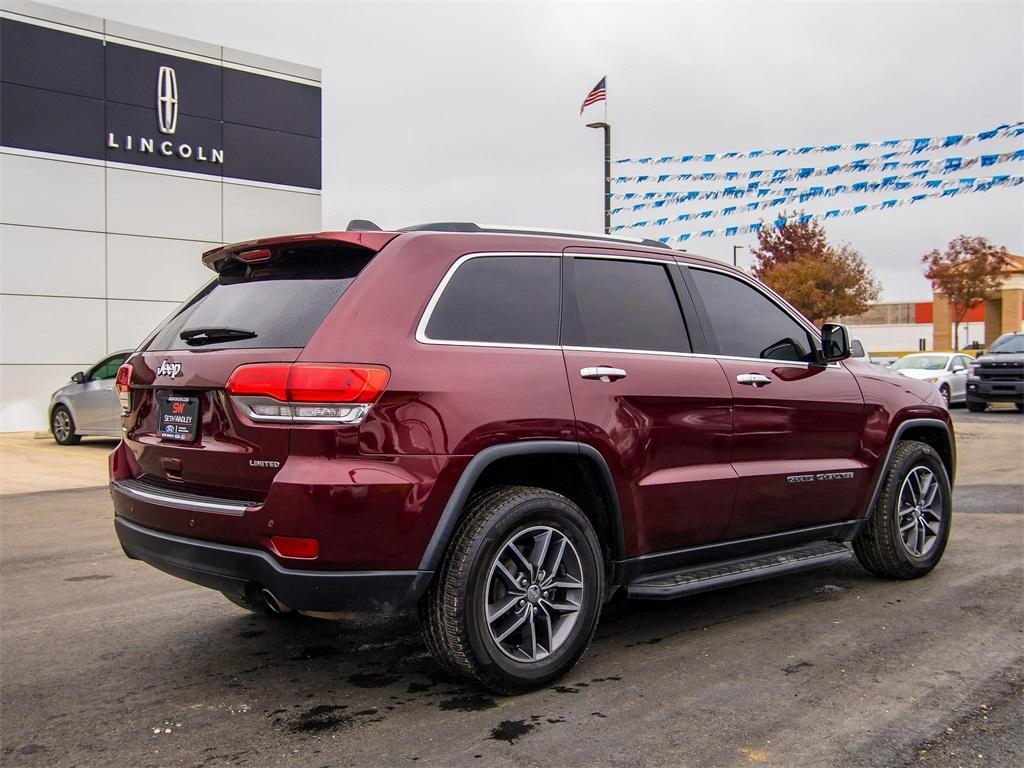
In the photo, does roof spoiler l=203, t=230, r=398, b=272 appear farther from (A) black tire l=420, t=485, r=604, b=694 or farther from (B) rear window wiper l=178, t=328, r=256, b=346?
(A) black tire l=420, t=485, r=604, b=694

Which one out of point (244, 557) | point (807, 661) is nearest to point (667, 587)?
point (807, 661)

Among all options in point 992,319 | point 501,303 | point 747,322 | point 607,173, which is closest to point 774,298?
point 747,322

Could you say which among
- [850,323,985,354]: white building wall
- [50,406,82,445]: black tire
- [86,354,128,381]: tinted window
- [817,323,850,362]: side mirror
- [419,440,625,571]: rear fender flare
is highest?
[850,323,985,354]: white building wall

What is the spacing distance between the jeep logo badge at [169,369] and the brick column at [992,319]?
2401 inches

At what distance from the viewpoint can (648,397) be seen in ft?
14.3

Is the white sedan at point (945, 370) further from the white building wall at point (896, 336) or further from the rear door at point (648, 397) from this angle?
the white building wall at point (896, 336)

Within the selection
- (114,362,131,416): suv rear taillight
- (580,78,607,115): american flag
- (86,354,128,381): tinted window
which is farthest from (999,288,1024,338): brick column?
(114,362,131,416): suv rear taillight

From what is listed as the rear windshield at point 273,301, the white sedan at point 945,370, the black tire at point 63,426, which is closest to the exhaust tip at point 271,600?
the rear windshield at point 273,301

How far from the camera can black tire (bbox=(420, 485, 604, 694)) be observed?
370 cm

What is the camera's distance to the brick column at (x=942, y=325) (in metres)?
61.0

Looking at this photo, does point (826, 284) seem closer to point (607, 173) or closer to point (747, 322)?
point (607, 173)

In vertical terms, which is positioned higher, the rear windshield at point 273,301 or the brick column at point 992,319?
the brick column at point 992,319

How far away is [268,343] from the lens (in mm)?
3768

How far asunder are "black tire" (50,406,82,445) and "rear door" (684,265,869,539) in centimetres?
1237
